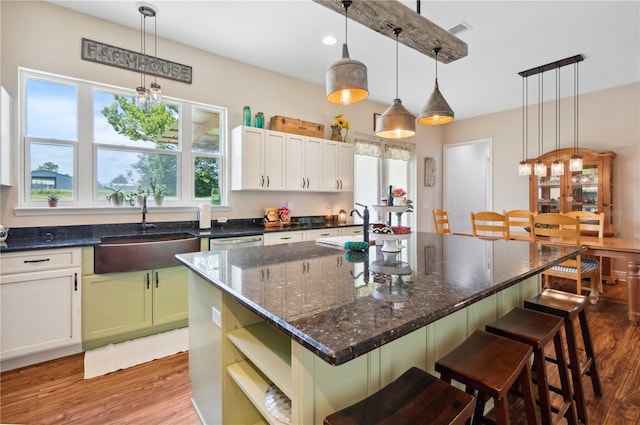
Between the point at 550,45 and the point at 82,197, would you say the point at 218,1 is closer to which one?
the point at 82,197

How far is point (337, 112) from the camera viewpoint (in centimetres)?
477

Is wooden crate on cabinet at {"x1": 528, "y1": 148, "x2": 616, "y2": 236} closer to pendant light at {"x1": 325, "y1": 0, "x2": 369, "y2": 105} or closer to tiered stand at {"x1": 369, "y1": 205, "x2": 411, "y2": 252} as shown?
tiered stand at {"x1": 369, "y1": 205, "x2": 411, "y2": 252}

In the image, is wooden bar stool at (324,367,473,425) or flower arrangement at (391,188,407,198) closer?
wooden bar stool at (324,367,473,425)

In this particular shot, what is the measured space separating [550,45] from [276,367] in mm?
4320

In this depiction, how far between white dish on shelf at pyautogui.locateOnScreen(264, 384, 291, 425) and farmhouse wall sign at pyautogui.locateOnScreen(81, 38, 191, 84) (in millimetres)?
3376

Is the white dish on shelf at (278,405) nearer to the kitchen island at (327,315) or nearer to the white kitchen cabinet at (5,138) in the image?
the kitchen island at (327,315)

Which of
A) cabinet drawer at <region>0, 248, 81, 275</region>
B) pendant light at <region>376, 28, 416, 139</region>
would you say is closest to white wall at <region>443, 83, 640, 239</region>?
pendant light at <region>376, 28, 416, 139</region>

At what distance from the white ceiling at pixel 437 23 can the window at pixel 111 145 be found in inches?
25.2

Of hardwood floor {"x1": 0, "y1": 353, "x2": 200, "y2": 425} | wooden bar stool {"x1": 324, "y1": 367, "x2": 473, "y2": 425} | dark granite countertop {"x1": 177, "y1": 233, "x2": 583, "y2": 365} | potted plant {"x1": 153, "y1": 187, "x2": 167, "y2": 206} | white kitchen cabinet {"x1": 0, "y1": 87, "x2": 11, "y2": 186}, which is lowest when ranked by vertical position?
hardwood floor {"x1": 0, "y1": 353, "x2": 200, "y2": 425}

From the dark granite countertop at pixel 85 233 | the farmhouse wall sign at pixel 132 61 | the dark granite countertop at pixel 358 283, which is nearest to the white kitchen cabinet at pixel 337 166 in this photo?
the dark granite countertop at pixel 85 233

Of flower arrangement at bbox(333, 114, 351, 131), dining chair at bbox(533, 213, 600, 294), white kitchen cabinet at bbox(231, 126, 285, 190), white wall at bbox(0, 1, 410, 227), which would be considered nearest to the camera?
white wall at bbox(0, 1, 410, 227)

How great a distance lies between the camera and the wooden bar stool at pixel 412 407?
878mm

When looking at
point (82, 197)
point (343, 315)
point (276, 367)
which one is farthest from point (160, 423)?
point (82, 197)

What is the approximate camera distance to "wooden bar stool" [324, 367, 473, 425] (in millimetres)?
878
